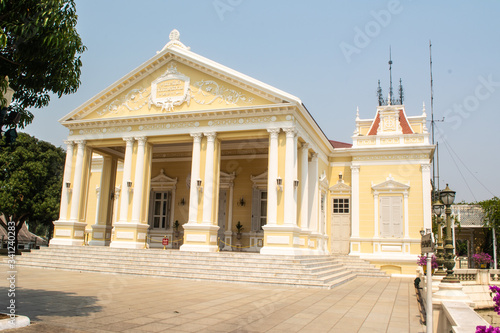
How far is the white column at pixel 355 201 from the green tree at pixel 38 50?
1646cm

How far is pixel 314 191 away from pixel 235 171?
453 cm

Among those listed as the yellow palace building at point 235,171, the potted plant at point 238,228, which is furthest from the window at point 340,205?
the potted plant at point 238,228

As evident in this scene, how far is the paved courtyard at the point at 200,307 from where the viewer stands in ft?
22.5

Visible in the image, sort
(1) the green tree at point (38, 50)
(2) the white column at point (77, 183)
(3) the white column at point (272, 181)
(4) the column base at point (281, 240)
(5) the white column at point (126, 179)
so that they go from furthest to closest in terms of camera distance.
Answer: (2) the white column at point (77, 183) → (5) the white column at point (126, 179) → (3) the white column at point (272, 181) → (4) the column base at point (281, 240) → (1) the green tree at point (38, 50)

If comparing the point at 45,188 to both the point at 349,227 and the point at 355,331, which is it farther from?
the point at 355,331

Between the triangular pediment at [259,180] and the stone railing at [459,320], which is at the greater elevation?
the triangular pediment at [259,180]

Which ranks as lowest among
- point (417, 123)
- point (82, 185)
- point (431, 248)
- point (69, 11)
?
point (431, 248)

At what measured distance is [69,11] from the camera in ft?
22.7

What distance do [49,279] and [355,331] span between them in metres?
9.57

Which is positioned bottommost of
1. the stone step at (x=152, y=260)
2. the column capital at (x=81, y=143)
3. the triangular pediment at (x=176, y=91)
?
the stone step at (x=152, y=260)

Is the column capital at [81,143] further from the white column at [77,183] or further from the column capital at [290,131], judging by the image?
the column capital at [290,131]

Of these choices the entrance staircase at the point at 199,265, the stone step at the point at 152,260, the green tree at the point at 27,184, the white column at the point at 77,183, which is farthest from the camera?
the green tree at the point at 27,184

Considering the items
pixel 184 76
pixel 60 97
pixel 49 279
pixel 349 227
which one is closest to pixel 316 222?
pixel 349 227

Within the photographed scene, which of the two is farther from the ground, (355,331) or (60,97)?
(60,97)
